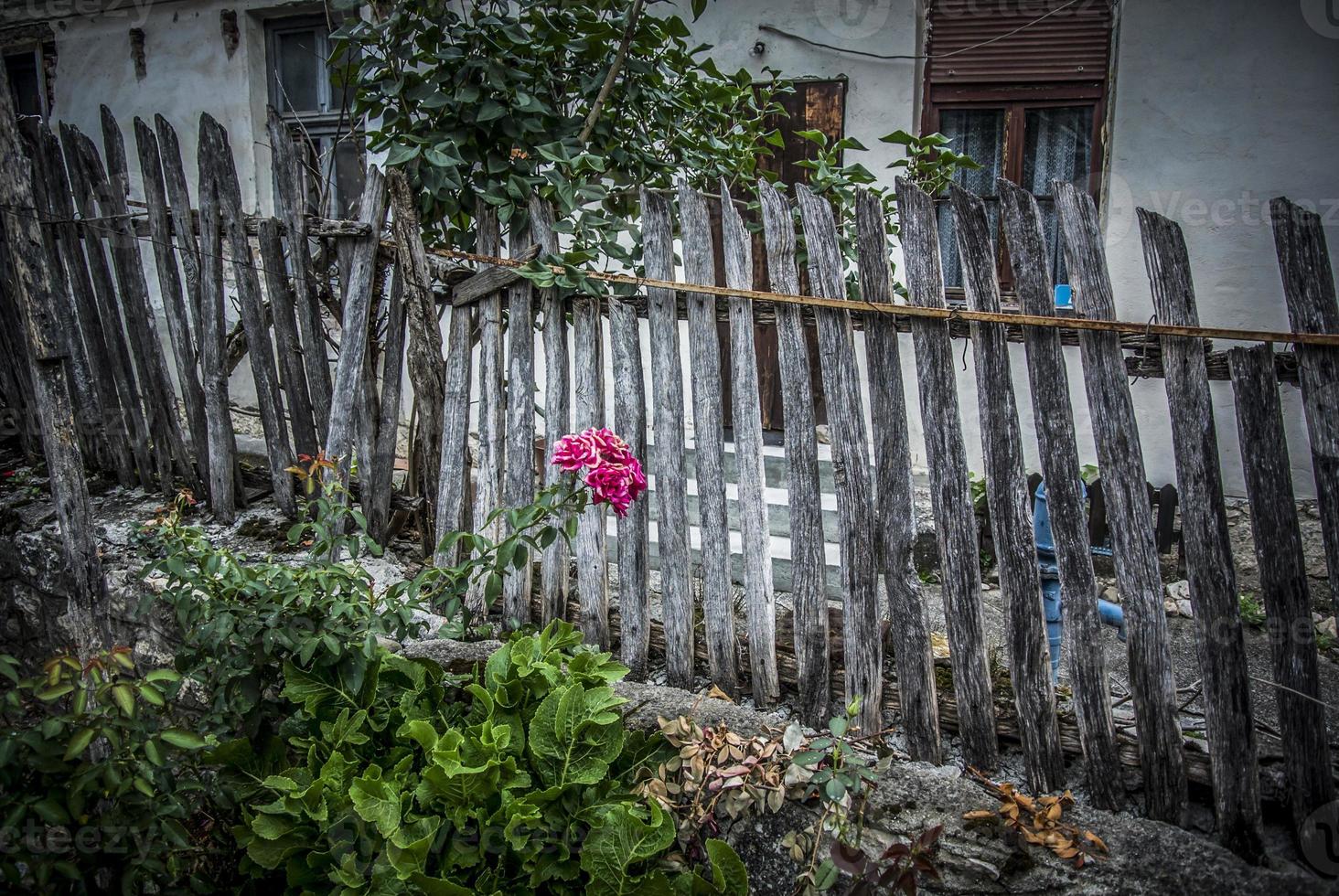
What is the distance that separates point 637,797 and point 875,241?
4.86 ft

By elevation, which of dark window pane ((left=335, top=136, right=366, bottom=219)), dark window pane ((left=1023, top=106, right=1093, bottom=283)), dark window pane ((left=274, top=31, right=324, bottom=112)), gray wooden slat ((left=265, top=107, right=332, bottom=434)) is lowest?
gray wooden slat ((left=265, top=107, right=332, bottom=434))

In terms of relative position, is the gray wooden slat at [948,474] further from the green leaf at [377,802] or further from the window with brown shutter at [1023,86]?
the window with brown shutter at [1023,86]

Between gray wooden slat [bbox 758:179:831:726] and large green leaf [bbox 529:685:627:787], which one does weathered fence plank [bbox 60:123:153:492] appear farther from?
gray wooden slat [bbox 758:179:831:726]

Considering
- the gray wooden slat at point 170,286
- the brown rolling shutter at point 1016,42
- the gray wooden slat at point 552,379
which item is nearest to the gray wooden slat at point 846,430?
the gray wooden slat at point 552,379

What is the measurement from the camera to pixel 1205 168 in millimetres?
4191

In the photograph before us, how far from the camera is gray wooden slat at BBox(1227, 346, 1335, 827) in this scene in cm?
181

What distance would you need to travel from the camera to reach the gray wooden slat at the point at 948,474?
2.03 metres

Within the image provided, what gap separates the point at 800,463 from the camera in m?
2.18

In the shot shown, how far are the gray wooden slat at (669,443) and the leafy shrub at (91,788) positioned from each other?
1199 mm

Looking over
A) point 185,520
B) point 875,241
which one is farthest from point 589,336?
point 185,520

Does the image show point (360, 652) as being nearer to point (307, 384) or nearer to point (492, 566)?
point (492, 566)

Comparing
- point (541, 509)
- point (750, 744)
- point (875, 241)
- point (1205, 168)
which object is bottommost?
point (750, 744)

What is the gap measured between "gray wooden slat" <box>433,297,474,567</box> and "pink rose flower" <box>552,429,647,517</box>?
0.78 meters

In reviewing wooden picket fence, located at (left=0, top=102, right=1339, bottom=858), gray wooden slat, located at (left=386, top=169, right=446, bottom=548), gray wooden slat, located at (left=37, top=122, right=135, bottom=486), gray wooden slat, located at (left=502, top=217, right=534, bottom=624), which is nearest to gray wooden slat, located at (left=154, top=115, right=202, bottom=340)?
wooden picket fence, located at (left=0, top=102, right=1339, bottom=858)
